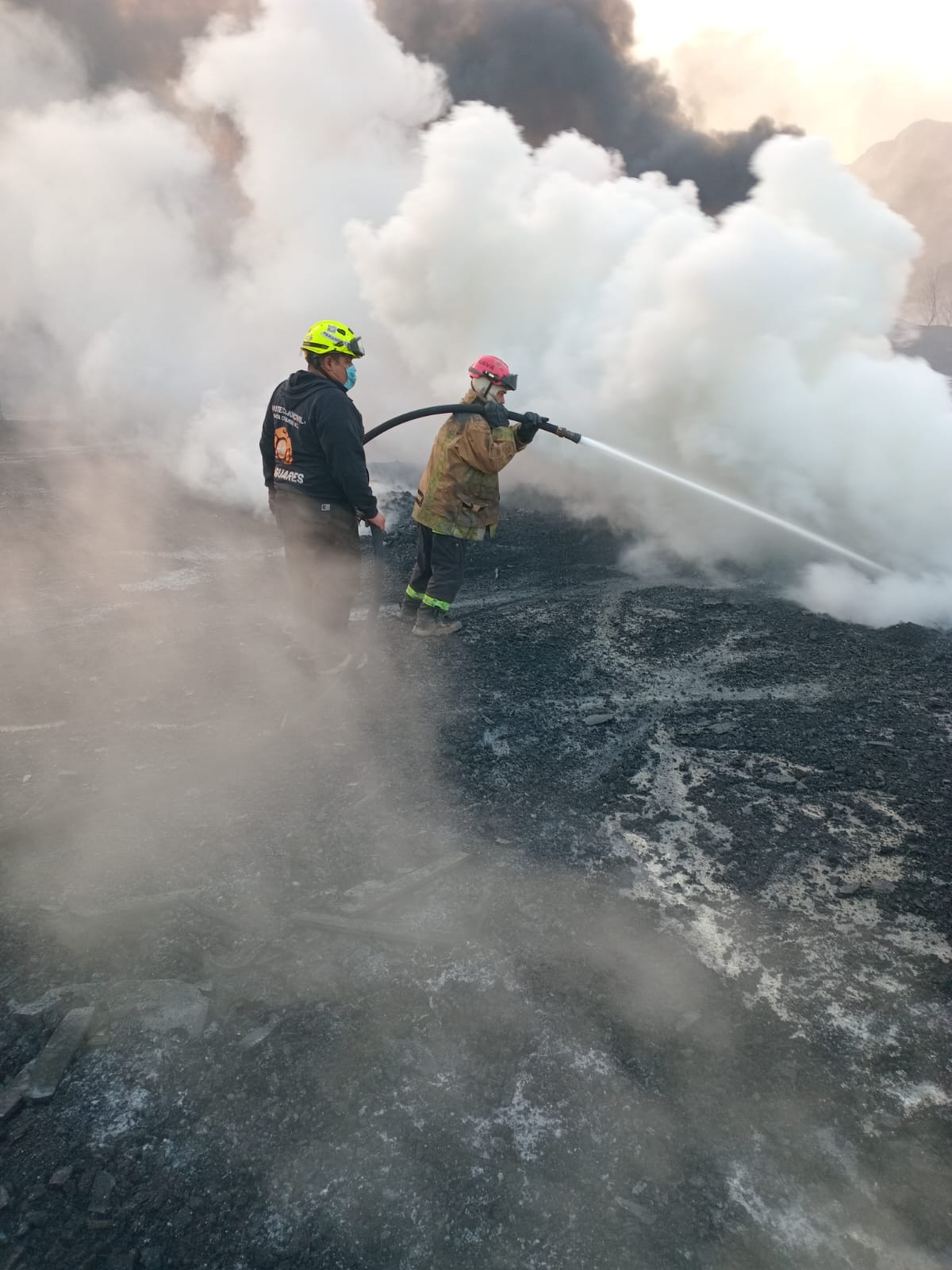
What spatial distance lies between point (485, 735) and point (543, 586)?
2531 mm

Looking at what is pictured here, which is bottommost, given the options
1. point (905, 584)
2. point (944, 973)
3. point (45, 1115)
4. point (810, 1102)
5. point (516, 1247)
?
point (45, 1115)

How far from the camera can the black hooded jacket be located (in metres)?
4.23

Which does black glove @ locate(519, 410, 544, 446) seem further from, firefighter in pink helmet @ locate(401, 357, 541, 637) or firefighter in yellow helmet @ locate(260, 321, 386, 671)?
firefighter in yellow helmet @ locate(260, 321, 386, 671)

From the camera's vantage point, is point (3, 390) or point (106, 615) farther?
point (3, 390)

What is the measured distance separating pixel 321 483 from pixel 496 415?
4.44 feet

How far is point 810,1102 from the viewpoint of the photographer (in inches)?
86.7

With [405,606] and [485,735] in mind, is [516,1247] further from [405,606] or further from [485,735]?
[405,606]

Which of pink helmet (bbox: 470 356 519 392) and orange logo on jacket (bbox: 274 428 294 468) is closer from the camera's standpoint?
orange logo on jacket (bbox: 274 428 294 468)

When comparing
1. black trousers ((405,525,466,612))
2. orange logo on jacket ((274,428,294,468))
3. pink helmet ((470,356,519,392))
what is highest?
pink helmet ((470,356,519,392))

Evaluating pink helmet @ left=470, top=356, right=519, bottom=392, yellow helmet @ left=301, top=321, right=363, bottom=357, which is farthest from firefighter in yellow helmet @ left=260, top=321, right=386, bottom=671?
pink helmet @ left=470, top=356, right=519, bottom=392

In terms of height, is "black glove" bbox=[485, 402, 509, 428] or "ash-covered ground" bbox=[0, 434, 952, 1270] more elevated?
"black glove" bbox=[485, 402, 509, 428]

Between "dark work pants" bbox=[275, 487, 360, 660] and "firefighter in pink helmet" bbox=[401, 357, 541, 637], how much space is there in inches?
30.2

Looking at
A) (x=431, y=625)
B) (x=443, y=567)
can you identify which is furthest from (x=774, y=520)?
(x=431, y=625)

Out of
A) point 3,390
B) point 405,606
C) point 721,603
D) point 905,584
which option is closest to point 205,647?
Result: point 405,606
